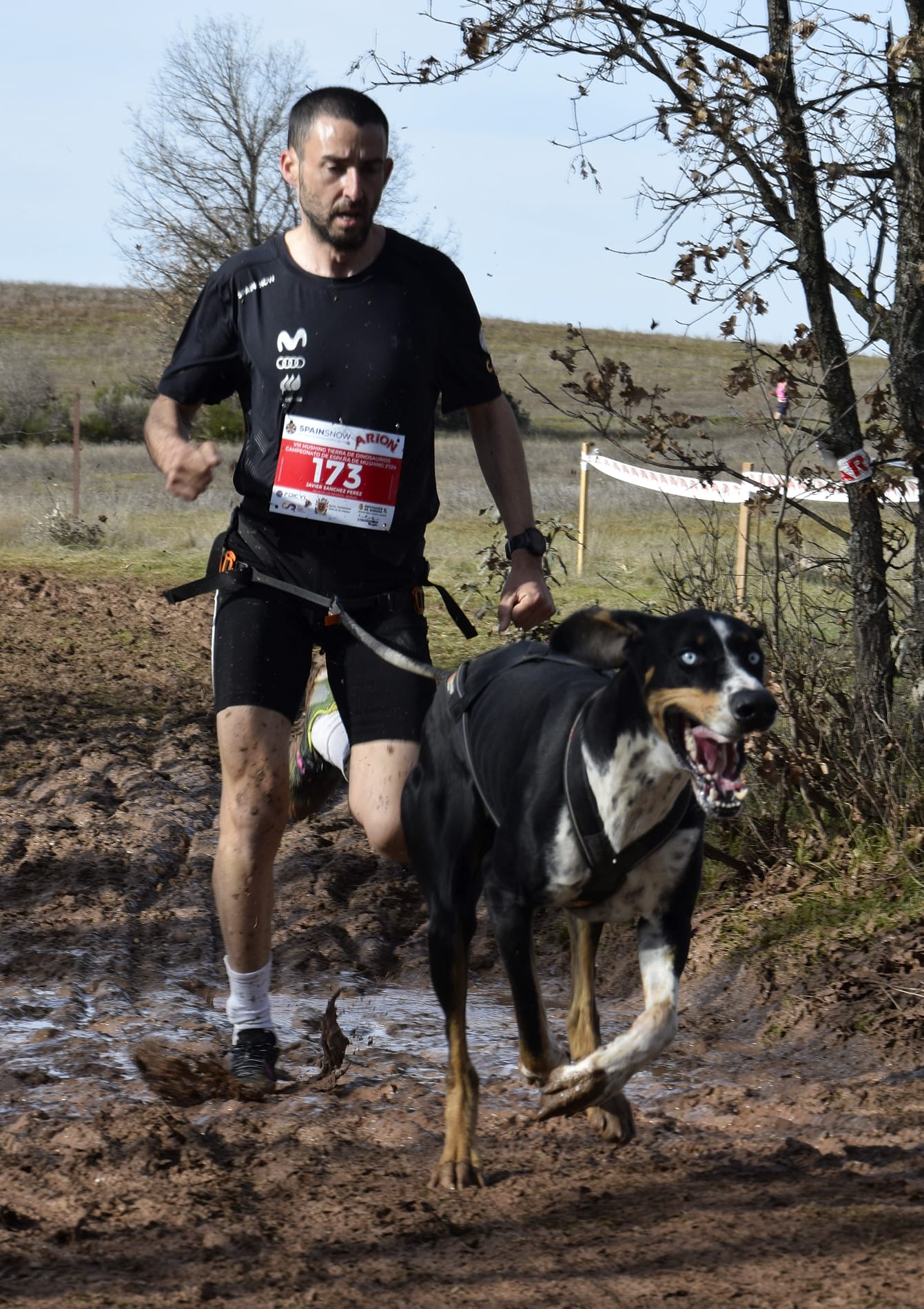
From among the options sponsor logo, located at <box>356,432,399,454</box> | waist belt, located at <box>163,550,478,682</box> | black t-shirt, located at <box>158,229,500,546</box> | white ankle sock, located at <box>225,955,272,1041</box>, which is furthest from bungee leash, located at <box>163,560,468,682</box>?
white ankle sock, located at <box>225,955,272,1041</box>

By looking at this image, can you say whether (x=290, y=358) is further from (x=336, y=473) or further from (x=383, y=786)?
Result: (x=383, y=786)

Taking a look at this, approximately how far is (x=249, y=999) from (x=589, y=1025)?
1.04m

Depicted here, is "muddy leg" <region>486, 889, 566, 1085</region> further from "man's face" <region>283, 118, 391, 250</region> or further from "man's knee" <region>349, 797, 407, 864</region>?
"man's face" <region>283, 118, 391, 250</region>

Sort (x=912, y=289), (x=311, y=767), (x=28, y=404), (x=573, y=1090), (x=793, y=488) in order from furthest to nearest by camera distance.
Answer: (x=28, y=404) → (x=793, y=488) → (x=912, y=289) → (x=311, y=767) → (x=573, y=1090)

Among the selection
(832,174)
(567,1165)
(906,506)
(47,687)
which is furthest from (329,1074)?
(47,687)

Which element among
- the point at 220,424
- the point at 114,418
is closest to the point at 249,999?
the point at 220,424

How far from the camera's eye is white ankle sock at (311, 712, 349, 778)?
484 cm

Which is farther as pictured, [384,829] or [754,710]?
[384,829]

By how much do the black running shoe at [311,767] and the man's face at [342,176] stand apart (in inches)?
61.7

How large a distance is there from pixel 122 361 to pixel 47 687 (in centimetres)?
5310

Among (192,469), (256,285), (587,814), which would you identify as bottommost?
(587,814)

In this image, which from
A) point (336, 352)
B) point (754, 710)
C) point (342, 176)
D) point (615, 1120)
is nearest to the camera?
point (754, 710)

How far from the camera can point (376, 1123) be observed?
403 centimetres

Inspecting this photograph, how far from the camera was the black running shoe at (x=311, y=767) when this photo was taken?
16.6 feet
